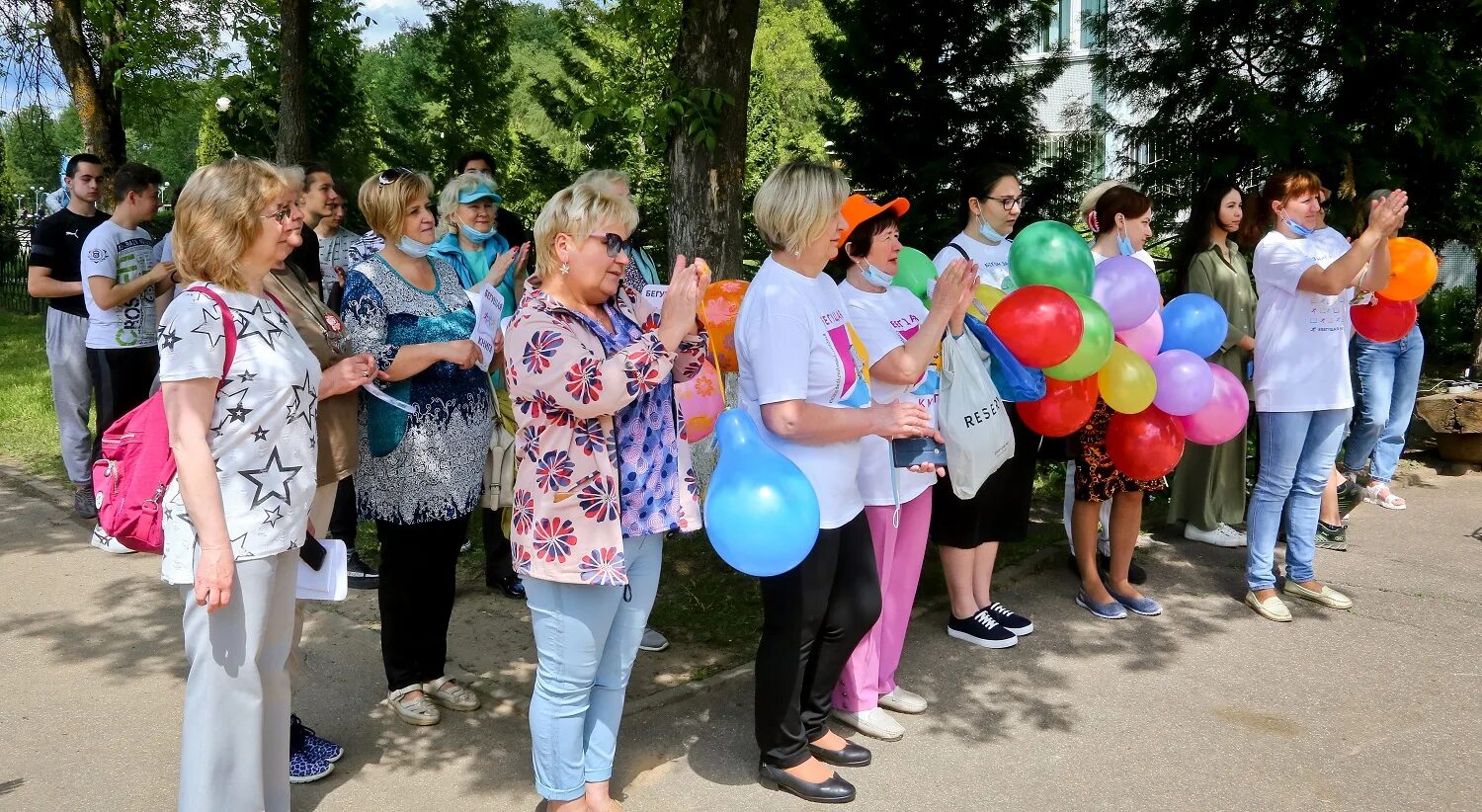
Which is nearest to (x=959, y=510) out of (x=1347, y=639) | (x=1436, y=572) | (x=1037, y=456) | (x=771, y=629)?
(x=1037, y=456)

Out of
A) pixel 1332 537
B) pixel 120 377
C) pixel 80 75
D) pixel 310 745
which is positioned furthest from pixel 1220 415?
pixel 80 75

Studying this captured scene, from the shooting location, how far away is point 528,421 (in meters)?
3.06

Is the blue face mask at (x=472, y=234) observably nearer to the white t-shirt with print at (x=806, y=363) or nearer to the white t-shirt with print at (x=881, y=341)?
the white t-shirt with print at (x=881, y=341)

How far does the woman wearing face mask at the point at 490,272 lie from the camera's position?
452cm

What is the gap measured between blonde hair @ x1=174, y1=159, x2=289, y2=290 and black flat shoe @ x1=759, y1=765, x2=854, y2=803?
2.18 m

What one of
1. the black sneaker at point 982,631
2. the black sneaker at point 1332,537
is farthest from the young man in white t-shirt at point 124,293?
the black sneaker at point 1332,537

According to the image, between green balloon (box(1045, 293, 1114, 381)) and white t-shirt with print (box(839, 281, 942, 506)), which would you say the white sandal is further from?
green balloon (box(1045, 293, 1114, 381))

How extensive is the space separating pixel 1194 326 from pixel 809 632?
2600 millimetres

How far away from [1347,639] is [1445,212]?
4.25 m

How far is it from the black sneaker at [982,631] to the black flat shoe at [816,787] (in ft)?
4.81

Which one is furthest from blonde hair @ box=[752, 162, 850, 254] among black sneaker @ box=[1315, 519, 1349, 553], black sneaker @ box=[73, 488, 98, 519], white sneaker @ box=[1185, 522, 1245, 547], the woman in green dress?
black sneaker @ box=[73, 488, 98, 519]

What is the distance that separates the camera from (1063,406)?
4.60m

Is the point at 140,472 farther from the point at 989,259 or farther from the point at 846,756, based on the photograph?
the point at 989,259

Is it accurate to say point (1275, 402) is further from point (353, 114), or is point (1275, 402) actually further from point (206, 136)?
point (206, 136)
